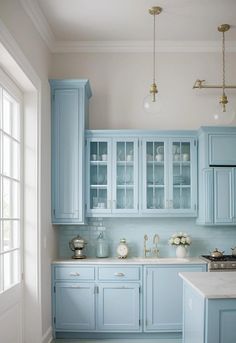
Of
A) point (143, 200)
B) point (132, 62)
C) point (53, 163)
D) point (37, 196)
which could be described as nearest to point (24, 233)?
point (37, 196)

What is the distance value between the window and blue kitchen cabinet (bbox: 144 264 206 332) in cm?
144

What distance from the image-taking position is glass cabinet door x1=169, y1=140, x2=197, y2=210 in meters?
5.23

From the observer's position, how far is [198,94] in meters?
5.54

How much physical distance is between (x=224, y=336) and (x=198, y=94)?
319 cm

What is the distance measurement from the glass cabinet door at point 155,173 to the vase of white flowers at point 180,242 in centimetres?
37

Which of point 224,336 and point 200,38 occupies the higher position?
point 200,38

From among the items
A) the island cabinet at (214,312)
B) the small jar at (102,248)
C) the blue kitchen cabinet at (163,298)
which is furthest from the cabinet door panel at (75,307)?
the island cabinet at (214,312)

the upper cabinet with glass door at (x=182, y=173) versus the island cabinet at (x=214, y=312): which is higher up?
the upper cabinet with glass door at (x=182, y=173)

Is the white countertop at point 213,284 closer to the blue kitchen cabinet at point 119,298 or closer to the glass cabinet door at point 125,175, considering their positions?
the blue kitchen cabinet at point 119,298

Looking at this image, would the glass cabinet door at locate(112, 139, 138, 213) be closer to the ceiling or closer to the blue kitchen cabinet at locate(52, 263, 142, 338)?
the blue kitchen cabinet at locate(52, 263, 142, 338)

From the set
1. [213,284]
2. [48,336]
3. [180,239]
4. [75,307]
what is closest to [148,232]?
[180,239]

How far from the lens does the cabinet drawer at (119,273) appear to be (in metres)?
4.94

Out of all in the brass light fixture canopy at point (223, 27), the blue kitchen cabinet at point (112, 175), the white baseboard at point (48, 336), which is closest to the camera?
the white baseboard at point (48, 336)

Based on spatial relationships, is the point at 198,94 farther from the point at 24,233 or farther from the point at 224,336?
the point at 224,336
